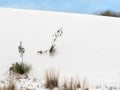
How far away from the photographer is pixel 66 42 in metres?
16.0

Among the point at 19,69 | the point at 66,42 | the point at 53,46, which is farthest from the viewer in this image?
the point at 66,42

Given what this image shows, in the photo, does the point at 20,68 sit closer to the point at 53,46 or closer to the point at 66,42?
the point at 53,46

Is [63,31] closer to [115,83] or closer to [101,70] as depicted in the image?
[101,70]

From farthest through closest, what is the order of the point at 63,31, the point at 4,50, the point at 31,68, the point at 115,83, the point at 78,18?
the point at 78,18, the point at 63,31, the point at 4,50, the point at 31,68, the point at 115,83

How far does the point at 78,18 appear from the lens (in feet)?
59.0

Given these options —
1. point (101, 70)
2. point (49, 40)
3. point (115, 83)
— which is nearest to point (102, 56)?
point (101, 70)

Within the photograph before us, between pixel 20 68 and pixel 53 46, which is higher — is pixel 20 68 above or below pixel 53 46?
below

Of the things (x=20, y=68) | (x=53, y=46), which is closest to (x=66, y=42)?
(x=53, y=46)

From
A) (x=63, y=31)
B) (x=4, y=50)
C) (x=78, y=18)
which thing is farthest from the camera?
(x=78, y=18)

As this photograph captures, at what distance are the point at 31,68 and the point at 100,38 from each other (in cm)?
352

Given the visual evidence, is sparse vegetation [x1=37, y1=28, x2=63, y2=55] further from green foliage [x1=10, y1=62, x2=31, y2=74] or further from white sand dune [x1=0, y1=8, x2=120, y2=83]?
green foliage [x1=10, y1=62, x2=31, y2=74]

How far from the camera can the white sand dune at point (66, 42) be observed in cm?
1455

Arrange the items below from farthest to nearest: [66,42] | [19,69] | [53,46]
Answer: [66,42] → [53,46] → [19,69]

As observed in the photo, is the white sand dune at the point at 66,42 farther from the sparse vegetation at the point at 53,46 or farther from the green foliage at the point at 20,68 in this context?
the green foliage at the point at 20,68
